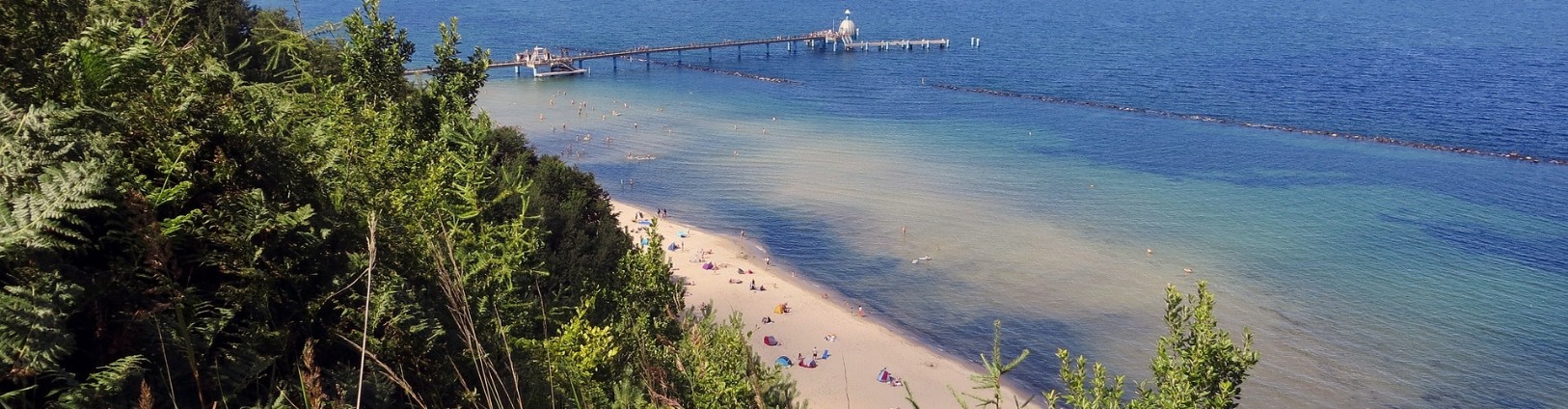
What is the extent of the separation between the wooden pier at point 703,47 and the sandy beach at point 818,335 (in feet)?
136

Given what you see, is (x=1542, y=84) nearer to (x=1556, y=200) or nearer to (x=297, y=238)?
(x=1556, y=200)

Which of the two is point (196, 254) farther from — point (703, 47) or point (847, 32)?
point (847, 32)

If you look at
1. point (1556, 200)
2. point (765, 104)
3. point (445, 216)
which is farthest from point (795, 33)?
point (445, 216)

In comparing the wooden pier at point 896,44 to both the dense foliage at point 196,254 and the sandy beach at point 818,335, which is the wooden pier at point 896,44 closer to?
the sandy beach at point 818,335

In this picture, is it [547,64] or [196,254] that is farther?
[547,64]

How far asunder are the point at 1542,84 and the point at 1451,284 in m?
46.6

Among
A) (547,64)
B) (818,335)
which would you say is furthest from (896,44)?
(818,335)

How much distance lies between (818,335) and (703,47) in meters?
61.9

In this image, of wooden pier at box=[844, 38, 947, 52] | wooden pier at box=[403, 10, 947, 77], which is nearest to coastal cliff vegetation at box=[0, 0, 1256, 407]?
wooden pier at box=[403, 10, 947, 77]

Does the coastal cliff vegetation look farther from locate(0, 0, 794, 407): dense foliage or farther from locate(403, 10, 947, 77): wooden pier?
locate(403, 10, 947, 77): wooden pier

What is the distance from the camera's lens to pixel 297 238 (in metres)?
4.26

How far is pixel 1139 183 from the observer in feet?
144

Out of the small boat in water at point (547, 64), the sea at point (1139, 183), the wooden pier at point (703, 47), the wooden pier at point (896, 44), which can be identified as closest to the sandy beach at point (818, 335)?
the sea at point (1139, 183)

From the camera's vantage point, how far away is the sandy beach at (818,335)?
2338 centimetres
